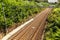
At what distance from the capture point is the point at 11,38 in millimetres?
29953

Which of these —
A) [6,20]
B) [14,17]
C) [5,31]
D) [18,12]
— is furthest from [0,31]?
[18,12]

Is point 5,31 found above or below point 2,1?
below

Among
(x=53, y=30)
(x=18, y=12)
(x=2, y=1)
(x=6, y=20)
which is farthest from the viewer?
(x=18, y=12)

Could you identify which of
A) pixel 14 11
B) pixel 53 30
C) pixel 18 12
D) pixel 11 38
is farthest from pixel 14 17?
pixel 53 30

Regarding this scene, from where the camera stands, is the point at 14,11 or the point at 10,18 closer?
the point at 10,18

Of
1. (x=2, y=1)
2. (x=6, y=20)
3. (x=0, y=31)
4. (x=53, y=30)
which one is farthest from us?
(x=2, y=1)

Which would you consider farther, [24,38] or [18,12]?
[18,12]

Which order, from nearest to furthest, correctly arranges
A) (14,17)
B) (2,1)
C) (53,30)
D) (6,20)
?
(53,30) < (6,20) < (2,1) < (14,17)

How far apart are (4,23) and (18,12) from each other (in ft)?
39.8

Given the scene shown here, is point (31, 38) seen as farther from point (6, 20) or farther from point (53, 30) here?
point (6, 20)

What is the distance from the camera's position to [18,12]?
46.5 meters

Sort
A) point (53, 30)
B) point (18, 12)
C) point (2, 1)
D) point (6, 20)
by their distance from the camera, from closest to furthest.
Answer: point (53, 30) < point (6, 20) < point (2, 1) < point (18, 12)

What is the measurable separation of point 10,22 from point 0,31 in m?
4.30

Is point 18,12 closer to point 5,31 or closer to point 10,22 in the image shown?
point 10,22
